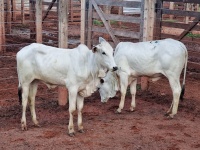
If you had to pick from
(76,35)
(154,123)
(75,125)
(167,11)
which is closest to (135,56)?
(154,123)

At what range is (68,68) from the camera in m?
6.06

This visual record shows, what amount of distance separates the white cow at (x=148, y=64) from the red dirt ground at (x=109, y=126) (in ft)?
1.06

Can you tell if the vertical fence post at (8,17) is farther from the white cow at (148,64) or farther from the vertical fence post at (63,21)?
the white cow at (148,64)

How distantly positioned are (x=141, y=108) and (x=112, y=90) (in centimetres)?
63

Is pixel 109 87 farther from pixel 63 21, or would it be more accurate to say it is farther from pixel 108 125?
pixel 63 21

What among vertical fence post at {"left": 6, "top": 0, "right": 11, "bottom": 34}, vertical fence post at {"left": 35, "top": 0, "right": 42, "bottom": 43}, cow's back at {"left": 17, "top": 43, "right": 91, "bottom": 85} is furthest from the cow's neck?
vertical fence post at {"left": 6, "top": 0, "right": 11, "bottom": 34}

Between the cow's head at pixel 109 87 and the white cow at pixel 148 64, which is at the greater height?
the white cow at pixel 148 64

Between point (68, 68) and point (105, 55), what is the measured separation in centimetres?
60

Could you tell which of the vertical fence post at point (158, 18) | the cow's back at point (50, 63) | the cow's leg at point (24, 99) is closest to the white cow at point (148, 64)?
the cow's back at point (50, 63)

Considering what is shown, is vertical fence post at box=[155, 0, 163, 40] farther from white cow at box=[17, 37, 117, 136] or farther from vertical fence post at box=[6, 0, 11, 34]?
vertical fence post at box=[6, 0, 11, 34]

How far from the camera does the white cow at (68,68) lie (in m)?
6.00

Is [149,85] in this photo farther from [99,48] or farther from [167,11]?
[99,48]

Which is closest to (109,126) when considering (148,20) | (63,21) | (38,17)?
(63,21)

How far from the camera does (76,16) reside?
19.9 meters
